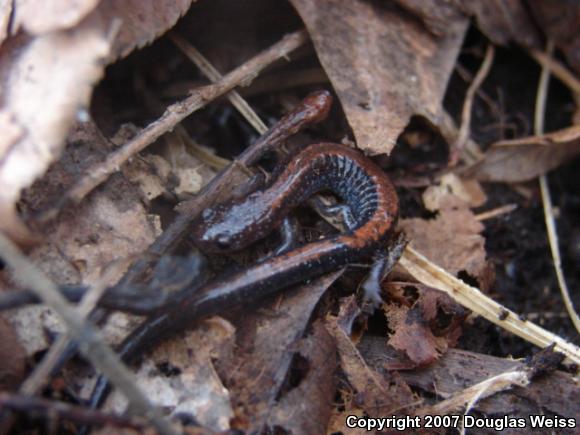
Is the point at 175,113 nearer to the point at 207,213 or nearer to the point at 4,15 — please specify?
the point at 207,213

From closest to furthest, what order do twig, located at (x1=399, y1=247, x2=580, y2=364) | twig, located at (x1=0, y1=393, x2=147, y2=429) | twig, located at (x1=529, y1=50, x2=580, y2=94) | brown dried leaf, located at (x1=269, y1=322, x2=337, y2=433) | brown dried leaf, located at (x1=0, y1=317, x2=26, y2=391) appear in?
1. twig, located at (x1=0, y1=393, x2=147, y2=429)
2. brown dried leaf, located at (x1=0, y1=317, x2=26, y2=391)
3. brown dried leaf, located at (x1=269, y1=322, x2=337, y2=433)
4. twig, located at (x1=399, y1=247, x2=580, y2=364)
5. twig, located at (x1=529, y1=50, x2=580, y2=94)

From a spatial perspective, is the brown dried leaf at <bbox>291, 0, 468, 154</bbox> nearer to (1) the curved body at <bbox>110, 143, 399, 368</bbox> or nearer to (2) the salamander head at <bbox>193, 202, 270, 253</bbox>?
(1) the curved body at <bbox>110, 143, 399, 368</bbox>

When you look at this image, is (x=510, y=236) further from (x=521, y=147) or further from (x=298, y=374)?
(x=298, y=374)

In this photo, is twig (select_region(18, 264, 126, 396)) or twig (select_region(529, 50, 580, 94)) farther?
twig (select_region(529, 50, 580, 94))

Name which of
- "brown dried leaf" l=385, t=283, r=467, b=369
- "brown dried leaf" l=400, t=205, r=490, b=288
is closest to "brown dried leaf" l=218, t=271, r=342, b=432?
"brown dried leaf" l=385, t=283, r=467, b=369

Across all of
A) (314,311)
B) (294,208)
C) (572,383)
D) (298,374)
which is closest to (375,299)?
(314,311)

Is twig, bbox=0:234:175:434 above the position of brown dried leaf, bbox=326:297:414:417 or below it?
above

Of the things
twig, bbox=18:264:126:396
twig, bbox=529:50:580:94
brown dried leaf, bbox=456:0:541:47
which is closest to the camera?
twig, bbox=18:264:126:396

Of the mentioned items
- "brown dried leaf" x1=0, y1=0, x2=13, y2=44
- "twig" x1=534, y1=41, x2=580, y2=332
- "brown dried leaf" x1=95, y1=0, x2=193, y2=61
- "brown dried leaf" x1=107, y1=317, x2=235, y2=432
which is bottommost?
"twig" x1=534, y1=41, x2=580, y2=332
